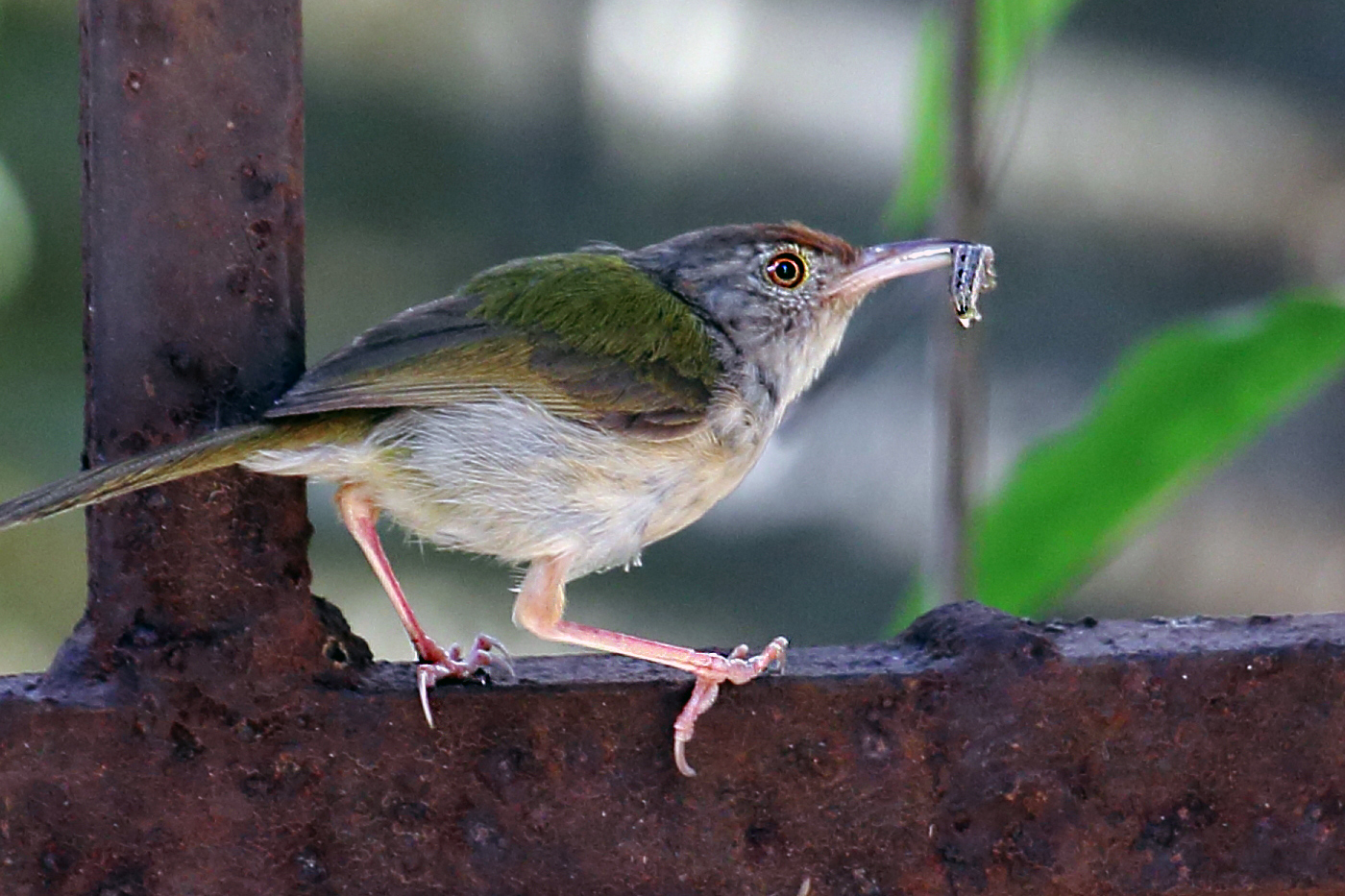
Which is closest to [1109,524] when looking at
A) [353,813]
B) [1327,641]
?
[1327,641]

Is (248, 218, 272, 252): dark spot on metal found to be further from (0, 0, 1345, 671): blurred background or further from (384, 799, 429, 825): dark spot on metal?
(0, 0, 1345, 671): blurred background

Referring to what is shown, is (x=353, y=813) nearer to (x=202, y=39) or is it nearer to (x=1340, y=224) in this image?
(x=202, y=39)

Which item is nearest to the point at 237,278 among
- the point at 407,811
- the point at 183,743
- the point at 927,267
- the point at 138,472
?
the point at 138,472

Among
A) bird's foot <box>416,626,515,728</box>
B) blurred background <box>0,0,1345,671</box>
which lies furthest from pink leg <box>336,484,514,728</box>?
blurred background <box>0,0,1345,671</box>

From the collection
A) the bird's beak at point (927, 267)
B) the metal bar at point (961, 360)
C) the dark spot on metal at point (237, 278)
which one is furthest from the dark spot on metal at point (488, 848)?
the metal bar at point (961, 360)

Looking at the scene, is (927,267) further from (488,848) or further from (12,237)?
(12,237)

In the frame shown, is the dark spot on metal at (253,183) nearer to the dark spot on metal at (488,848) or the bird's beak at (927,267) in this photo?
the dark spot on metal at (488,848)
